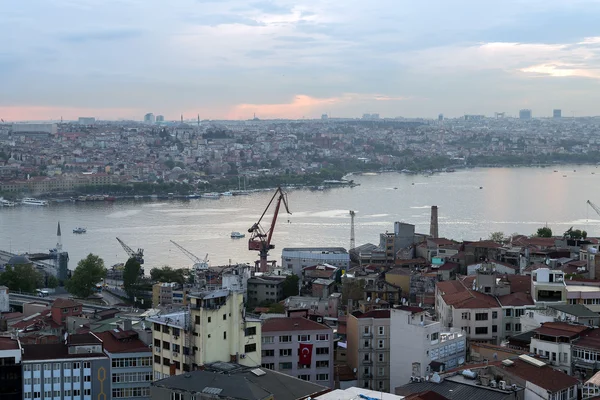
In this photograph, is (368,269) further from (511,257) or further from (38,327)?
(38,327)

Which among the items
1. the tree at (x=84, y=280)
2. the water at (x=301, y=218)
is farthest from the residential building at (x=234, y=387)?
the water at (x=301, y=218)

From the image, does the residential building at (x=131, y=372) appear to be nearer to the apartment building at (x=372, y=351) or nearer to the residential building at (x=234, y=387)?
the residential building at (x=234, y=387)

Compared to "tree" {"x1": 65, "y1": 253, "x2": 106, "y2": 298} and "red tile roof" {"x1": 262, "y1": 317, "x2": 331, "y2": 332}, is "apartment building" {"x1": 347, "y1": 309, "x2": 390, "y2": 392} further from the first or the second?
"tree" {"x1": 65, "y1": 253, "x2": 106, "y2": 298}

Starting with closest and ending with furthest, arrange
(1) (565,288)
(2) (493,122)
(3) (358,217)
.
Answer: (1) (565,288) → (3) (358,217) → (2) (493,122)

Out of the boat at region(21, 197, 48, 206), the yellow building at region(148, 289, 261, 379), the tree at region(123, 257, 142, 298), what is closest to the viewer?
the yellow building at region(148, 289, 261, 379)

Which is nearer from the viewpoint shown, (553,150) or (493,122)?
(553,150)

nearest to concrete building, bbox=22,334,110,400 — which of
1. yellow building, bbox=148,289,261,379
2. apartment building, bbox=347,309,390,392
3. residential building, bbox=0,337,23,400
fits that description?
residential building, bbox=0,337,23,400

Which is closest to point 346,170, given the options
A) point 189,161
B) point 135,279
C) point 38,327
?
point 189,161
